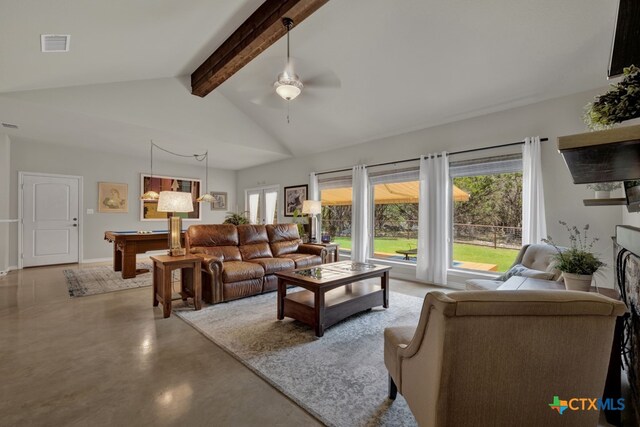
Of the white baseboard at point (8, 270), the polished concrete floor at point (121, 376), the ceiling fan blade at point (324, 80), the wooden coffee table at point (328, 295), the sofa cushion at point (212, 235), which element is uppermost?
the ceiling fan blade at point (324, 80)

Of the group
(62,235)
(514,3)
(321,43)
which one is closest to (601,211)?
(514,3)

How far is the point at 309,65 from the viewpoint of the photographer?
4.19 metres

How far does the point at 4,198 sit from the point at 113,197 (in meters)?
1.93

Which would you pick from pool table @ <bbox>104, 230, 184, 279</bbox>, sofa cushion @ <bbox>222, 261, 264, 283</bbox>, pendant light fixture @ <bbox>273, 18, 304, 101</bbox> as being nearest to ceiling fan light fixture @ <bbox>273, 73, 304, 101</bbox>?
pendant light fixture @ <bbox>273, 18, 304, 101</bbox>

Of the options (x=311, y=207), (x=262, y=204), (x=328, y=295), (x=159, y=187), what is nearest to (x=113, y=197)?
(x=159, y=187)

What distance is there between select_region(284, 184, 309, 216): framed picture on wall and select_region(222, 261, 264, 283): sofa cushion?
292 centimetres

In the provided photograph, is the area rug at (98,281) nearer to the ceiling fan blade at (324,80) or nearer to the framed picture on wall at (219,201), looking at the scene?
the framed picture on wall at (219,201)

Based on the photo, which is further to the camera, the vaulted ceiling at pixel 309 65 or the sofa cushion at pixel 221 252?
the sofa cushion at pixel 221 252

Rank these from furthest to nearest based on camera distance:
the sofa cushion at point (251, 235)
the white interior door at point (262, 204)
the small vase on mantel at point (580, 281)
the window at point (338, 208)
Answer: the white interior door at point (262, 204) → the window at point (338, 208) → the sofa cushion at point (251, 235) → the small vase on mantel at point (580, 281)

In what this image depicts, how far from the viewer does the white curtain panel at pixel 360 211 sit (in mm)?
5621

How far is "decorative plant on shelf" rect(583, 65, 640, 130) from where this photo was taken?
884 mm

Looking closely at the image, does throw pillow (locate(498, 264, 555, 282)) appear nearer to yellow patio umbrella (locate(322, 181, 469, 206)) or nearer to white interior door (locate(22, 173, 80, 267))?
yellow patio umbrella (locate(322, 181, 469, 206))

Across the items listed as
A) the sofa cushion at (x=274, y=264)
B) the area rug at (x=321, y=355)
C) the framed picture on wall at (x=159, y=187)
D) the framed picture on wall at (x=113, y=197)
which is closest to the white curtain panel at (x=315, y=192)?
the sofa cushion at (x=274, y=264)

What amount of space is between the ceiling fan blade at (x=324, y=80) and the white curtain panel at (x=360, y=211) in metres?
1.81
